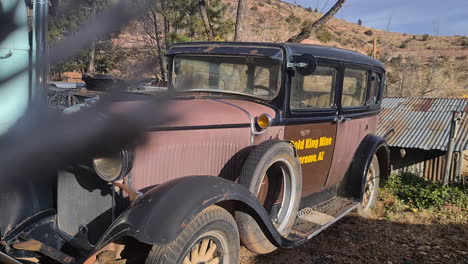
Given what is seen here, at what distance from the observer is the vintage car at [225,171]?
2.23 meters

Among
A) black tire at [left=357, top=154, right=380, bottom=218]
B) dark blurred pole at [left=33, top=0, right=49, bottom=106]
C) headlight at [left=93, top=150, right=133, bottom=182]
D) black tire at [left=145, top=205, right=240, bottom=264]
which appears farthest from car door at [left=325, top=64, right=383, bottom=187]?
dark blurred pole at [left=33, top=0, right=49, bottom=106]

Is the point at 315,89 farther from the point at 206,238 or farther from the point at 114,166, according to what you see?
the point at 114,166

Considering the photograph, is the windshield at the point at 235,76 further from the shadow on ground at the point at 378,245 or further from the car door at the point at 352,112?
the shadow on ground at the point at 378,245

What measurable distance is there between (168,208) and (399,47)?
39.8 m

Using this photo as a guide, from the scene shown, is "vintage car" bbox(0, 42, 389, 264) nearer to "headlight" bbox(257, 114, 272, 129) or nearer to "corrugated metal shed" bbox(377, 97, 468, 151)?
"headlight" bbox(257, 114, 272, 129)

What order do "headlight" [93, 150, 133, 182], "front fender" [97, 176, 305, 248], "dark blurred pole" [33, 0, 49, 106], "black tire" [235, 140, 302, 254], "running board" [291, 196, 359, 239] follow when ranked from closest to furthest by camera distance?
1. "front fender" [97, 176, 305, 248]
2. "headlight" [93, 150, 133, 182]
3. "dark blurred pole" [33, 0, 49, 106]
4. "black tire" [235, 140, 302, 254]
5. "running board" [291, 196, 359, 239]

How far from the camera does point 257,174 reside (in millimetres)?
2809

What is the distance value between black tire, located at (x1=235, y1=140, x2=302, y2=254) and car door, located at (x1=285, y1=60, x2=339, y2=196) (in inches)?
13.3

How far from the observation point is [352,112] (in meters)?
4.15

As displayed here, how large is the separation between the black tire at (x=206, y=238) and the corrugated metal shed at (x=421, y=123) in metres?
5.57

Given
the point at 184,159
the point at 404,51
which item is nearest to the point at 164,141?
the point at 184,159

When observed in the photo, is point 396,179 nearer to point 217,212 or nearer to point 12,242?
point 217,212

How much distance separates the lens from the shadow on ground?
367 cm

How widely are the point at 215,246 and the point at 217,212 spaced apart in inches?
10.6
